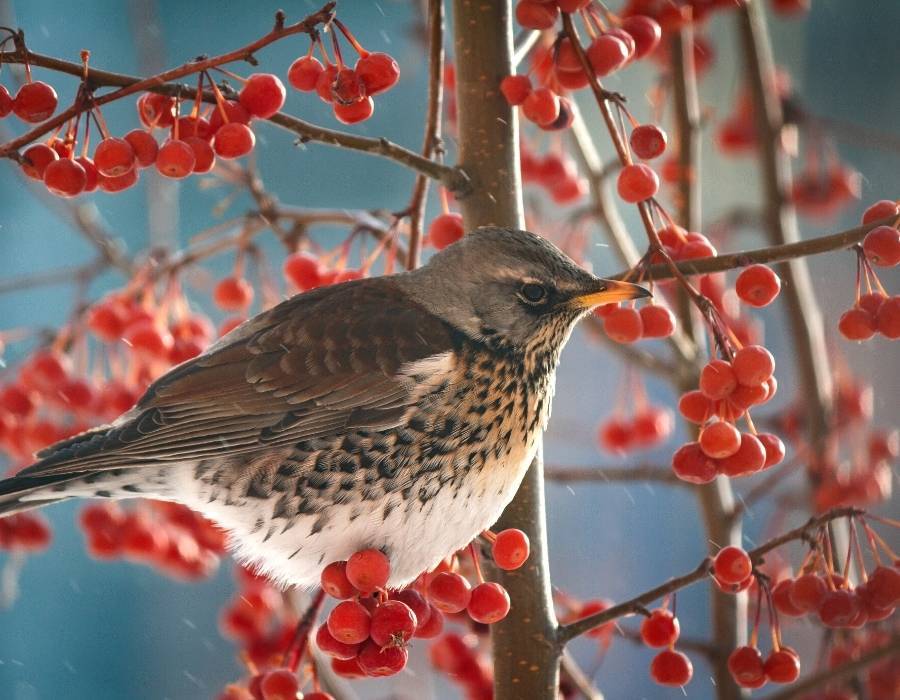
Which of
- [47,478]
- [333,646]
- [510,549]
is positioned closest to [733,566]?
[510,549]

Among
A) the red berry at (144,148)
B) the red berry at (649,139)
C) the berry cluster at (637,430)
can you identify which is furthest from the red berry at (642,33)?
the berry cluster at (637,430)

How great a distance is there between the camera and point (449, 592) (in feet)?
4.89

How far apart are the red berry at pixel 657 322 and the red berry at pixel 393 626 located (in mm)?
489

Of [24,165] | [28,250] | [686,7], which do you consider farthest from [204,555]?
[28,250]

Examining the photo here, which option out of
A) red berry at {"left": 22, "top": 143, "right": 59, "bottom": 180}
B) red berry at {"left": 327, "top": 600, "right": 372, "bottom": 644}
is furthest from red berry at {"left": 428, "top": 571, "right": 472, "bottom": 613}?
red berry at {"left": 22, "top": 143, "right": 59, "bottom": 180}

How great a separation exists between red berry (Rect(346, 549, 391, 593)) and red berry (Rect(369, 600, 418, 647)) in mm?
92

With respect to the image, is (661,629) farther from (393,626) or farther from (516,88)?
(516,88)

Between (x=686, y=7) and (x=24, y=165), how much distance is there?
1232 millimetres

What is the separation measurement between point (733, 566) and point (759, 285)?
346mm

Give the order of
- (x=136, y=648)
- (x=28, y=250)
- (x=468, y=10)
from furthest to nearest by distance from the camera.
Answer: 1. (x=28, y=250)
2. (x=136, y=648)
3. (x=468, y=10)

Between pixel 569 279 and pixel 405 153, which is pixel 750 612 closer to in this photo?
pixel 569 279

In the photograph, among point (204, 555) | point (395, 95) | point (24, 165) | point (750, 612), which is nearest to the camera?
point (24, 165)

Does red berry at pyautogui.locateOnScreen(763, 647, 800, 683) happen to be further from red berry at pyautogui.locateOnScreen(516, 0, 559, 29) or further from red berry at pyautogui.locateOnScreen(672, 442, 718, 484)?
red berry at pyautogui.locateOnScreen(516, 0, 559, 29)

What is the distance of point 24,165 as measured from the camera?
4.48ft
